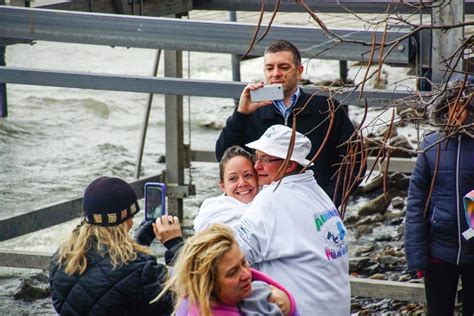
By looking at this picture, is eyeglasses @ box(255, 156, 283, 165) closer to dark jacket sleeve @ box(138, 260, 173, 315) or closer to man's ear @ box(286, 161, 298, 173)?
man's ear @ box(286, 161, 298, 173)

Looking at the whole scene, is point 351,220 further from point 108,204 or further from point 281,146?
point 108,204

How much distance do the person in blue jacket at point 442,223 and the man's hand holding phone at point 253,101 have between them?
3.35 ft

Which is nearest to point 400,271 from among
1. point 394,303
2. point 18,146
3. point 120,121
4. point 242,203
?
point 394,303

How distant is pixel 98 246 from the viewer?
→ 501cm

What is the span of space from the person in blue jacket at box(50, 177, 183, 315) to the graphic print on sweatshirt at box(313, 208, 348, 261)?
73cm

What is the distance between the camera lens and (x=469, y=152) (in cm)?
677

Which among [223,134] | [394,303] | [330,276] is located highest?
[223,134]

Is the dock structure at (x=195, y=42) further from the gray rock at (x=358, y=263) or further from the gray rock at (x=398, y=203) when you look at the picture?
the gray rock at (x=398, y=203)

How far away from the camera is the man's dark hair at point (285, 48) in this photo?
20.9 ft

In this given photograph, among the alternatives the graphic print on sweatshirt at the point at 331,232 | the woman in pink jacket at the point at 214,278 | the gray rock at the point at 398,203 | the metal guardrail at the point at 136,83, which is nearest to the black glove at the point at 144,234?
the graphic print on sweatshirt at the point at 331,232

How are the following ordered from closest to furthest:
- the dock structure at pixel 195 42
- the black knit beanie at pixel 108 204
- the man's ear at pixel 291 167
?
the black knit beanie at pixel 108 204
the man's ear at pixel 291 167
the dock structure at pixel 195 42

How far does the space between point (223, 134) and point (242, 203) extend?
1025 mm

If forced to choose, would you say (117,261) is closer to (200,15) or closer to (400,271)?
(400,271)

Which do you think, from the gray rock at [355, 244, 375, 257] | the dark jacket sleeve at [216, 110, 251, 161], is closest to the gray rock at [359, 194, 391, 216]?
the gray rock at [355, 244, 375, 257]
